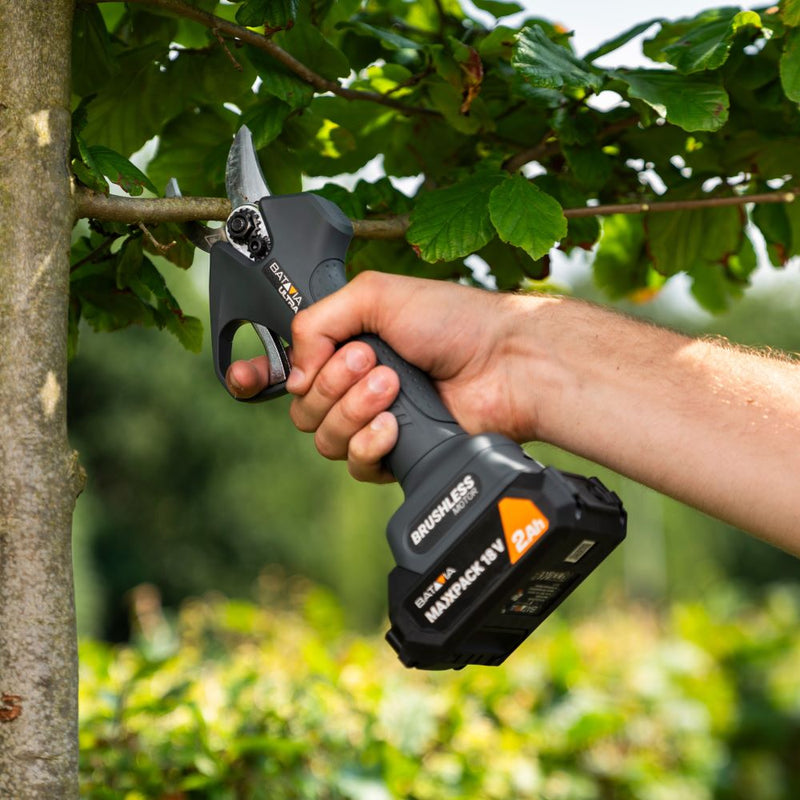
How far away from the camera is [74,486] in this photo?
1252mm

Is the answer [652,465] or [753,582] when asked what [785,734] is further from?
[753,582]

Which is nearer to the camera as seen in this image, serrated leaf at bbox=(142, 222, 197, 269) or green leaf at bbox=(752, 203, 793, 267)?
serrated leaf at bbox=(142, 222, 197, 269)

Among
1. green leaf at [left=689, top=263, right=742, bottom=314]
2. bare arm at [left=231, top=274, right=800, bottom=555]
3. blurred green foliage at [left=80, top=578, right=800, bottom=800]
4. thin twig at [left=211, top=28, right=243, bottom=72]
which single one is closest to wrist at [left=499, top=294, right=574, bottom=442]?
bare arm at [left=231, top=274, right=800, bottom=555]

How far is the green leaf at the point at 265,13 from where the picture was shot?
133cm

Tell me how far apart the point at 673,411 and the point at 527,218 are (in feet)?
1.12

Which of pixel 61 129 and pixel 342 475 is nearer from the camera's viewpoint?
pixel 61 129

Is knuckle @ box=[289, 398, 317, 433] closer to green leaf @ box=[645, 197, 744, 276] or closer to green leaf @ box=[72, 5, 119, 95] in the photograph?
green leaf @ box=[72, 5, 119, 95]

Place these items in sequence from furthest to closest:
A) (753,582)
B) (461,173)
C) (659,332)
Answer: (753,582), (461,173), (659,332)

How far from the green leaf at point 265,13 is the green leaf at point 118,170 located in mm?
257

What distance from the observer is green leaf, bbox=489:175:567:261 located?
4.45 ft

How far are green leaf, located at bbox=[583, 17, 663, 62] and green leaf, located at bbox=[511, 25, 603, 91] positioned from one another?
0.15 m

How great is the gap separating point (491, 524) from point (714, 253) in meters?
0.94

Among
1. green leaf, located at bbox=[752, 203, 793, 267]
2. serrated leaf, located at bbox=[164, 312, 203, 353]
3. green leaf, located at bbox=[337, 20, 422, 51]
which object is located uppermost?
green leaf, located at bbox=[337, 20, 422, 51]

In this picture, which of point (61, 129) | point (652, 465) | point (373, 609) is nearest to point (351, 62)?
point (61, 129)
